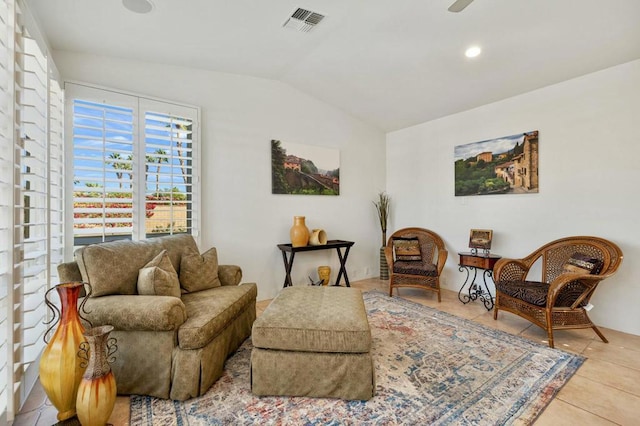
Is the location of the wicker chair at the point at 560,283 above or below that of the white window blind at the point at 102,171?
below

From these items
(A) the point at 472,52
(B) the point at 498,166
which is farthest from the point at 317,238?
(A) the point at 472,52

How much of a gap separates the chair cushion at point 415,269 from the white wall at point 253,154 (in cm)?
96

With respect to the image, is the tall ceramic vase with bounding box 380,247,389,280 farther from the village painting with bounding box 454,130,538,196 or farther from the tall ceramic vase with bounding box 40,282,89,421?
the tall ceramic vase with bounding box 40,282,89,421

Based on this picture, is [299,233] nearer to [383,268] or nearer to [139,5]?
[383,268]

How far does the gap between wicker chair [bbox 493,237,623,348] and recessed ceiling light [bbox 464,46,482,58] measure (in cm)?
211

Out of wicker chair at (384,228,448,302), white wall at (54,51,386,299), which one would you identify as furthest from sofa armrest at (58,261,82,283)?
wicker chair at (384,228,448,302)

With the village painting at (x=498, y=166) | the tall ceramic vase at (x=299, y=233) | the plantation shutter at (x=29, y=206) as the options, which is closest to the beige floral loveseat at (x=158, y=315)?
the plantation shutter at (x=29, y=206)

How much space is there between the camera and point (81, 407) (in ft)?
4.68

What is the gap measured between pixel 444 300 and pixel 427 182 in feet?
5.81

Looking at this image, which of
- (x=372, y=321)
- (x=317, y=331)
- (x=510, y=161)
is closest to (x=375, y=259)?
(x=372, y=321)

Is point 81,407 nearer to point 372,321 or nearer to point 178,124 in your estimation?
point 372,321

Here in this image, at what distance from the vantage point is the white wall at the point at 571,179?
2.81 metres

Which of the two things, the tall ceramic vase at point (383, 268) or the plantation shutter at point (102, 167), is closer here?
the plantation shutter at point (102, 167)

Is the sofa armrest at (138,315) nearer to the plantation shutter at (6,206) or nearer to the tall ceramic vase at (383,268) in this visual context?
the plantation shutter at (6,206)
